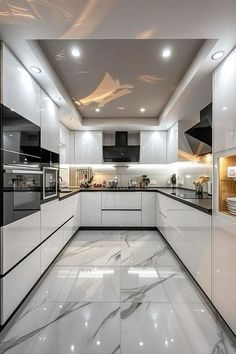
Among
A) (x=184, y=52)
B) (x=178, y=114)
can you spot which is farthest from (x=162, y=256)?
(x=184, y=52)

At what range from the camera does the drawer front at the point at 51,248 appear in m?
2.33

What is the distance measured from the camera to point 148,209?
4.38 meters

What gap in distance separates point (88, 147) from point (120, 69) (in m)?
2.52

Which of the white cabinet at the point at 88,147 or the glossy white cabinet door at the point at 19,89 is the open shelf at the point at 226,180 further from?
the white cabinet at the point at 88,147

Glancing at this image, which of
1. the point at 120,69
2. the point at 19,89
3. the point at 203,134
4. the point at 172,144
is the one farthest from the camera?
the point at 172,144

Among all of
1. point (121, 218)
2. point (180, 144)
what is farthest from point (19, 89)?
point (121, 218)

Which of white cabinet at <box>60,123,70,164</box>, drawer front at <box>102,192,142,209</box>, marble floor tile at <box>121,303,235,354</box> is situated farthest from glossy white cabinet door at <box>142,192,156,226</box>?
marble floor tile at <box>121,303,235,354</box>

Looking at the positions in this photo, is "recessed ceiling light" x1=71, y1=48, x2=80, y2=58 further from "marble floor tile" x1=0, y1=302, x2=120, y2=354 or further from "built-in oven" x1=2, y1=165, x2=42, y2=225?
"marble floor tile" x1=0, y1=302, x2=120, y2=354

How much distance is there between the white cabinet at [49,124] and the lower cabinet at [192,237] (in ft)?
6.04

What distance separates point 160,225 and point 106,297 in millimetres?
2174

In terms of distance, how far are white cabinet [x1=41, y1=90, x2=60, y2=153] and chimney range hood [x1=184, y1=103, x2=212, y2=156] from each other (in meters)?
1.87

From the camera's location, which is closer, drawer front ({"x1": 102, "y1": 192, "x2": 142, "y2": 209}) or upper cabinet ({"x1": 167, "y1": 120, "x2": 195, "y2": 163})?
upper cabinet ({"x1": 167, "y1": 120, "x2": 195, "y2": 163})

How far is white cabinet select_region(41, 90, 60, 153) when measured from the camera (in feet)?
7.94

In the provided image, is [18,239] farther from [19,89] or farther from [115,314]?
[19,89]
